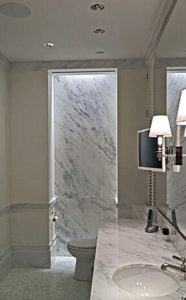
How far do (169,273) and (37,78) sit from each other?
2.97 meters

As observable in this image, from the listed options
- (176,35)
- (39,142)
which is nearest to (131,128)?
(39,142)

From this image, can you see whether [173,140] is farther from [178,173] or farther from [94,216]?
[94,216]

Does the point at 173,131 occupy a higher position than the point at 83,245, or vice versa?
the point at 173,131

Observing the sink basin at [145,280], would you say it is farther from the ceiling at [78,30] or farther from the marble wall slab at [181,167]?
the ceiling at [78,30]

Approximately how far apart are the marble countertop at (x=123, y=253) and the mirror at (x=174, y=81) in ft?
0.76

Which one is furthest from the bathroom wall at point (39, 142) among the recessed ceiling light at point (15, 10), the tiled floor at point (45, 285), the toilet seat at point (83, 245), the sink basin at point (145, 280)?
the sink basin at point (145, 280)

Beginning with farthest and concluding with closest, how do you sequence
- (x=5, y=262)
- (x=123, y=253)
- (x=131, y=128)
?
(x=131, y=128)
(x=5, y=262)
(x=123, y=253)

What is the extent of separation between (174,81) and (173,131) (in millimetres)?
376

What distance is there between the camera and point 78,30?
2.97 m

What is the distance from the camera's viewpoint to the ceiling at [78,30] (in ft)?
8.25

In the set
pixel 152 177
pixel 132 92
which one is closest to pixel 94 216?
pixel 152 177

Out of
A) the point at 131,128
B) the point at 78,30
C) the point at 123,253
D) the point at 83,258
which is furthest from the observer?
the point at 131,128

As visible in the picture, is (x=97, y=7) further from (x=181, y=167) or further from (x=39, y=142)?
(x=39, y=142)

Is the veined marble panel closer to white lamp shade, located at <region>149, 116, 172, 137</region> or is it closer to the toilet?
the toilet
